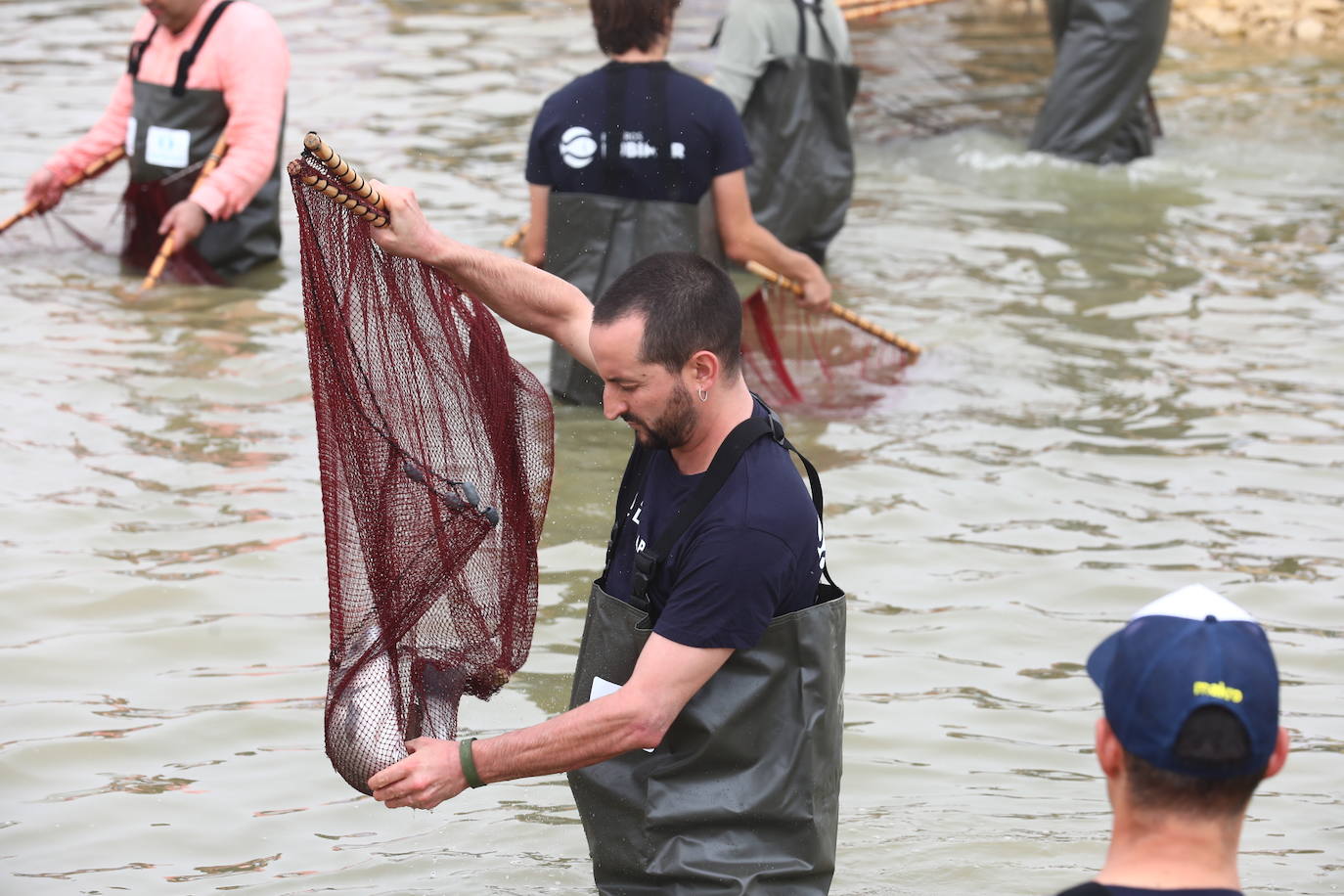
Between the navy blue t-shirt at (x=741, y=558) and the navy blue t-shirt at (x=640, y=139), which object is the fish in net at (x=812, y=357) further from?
the navy blue t-shirt at (x=741, y=558)

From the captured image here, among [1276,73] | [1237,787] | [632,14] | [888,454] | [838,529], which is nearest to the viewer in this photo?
[1237,787]

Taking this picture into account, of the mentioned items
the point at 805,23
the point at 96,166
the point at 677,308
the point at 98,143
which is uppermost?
the point at 677,308

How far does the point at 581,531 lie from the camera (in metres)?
6.02

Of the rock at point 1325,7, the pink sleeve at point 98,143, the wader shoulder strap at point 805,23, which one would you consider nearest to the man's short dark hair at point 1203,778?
the wader shoulder strap at point 805,23

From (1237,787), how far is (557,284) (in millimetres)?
1920

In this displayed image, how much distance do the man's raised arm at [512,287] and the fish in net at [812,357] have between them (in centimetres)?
327

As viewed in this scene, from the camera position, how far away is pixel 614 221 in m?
6.10

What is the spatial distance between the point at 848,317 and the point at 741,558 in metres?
4.50

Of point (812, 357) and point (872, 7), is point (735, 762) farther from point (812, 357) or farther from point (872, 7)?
point (872, 7)

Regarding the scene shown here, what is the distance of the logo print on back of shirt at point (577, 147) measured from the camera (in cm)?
595

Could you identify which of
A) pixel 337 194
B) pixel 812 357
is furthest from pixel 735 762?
pixel 812 357

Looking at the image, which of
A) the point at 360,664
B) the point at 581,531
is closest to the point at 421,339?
the point at 360,664

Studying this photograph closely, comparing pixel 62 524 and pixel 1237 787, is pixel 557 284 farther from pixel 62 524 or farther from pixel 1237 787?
pixel 62 524

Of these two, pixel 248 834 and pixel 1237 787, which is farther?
pixel 248 834
